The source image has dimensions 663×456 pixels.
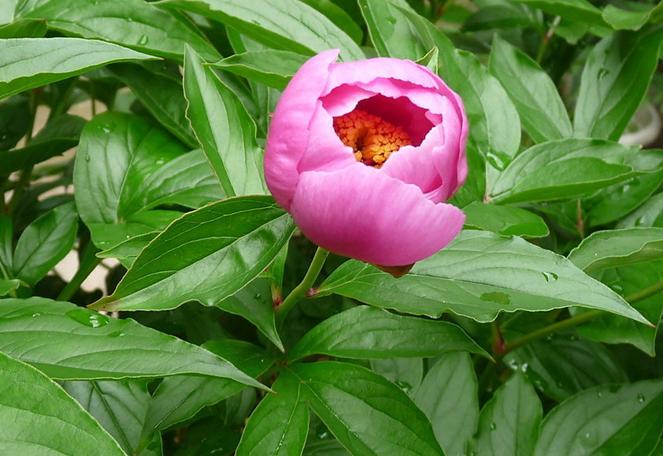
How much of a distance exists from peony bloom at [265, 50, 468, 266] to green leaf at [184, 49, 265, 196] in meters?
0.07

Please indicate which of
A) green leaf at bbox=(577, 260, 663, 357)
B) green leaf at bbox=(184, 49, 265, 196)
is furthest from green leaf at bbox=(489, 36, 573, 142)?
green leaf at bbox=(184, 49, 265, 196)

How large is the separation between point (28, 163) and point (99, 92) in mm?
134

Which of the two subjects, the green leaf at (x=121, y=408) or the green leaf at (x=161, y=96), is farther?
the green leaf at (x=161, y=96)

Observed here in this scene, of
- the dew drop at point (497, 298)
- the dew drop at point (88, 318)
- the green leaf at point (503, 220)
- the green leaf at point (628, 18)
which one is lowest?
the green leaf at point (503, 220)

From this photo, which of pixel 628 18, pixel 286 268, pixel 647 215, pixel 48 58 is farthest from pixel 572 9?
pixel 48 58

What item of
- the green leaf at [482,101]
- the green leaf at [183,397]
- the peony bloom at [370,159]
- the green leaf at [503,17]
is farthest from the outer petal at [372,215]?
the green leaf at [503,17]

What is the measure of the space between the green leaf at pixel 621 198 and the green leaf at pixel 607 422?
11 cm

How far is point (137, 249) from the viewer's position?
37cm

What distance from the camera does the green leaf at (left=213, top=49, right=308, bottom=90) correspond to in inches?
16.7

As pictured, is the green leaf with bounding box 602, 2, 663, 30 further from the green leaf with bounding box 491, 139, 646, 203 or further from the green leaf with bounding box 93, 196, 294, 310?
the green leaf with bounding box 93, 196, 294, 310

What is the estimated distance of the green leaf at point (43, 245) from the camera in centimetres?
48

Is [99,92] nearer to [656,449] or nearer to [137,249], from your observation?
[137,249]

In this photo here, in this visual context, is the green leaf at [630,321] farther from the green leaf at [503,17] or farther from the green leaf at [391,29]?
the green leaf at [503,17]

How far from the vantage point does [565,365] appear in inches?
21.1
